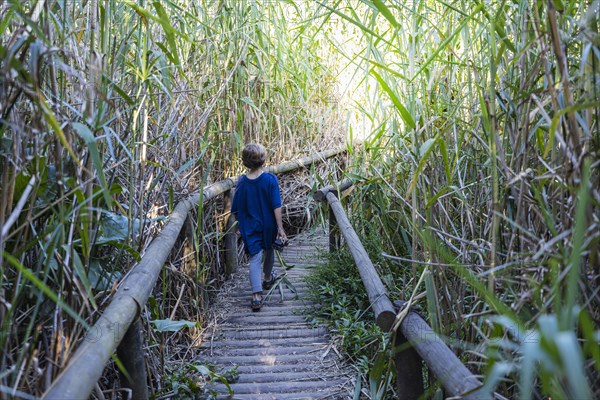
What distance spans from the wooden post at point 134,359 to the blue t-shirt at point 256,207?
2304 mm

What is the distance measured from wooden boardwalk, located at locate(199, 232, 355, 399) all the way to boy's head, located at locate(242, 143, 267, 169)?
0.81 meters

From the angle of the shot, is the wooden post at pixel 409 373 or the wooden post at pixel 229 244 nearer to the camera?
the wooden post at pixel 409 373

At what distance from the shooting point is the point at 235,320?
3748 millimetres

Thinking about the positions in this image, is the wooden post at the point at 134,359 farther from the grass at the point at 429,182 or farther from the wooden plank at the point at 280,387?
the wooden plank at the point at 280,387

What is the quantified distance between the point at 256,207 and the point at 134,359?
7.98 ft

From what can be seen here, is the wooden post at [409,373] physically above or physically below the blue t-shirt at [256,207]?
below

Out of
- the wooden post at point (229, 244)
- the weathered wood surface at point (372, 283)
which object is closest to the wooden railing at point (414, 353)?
the weathered wood surface at point (372, 283)

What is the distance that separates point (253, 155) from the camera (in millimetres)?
4082

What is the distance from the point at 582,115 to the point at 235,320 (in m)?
2.69

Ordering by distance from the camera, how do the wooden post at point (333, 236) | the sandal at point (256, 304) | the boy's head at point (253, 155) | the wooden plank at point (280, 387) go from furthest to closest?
the wooden post at point (333, 236)
the boy's head at point (253, 155)
the sandal at point (256, 304)
the wooden plank at point (280, 387)

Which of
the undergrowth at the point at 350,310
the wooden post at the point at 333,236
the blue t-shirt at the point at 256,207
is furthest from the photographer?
the wooden post at the point at 333,236

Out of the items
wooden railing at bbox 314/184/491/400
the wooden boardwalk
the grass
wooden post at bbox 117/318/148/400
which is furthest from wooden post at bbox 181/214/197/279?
wooden post at bbox 117/318/148/400

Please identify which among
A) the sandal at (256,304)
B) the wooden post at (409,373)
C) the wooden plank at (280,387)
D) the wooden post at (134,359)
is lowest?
the wooden plank at (280,387)

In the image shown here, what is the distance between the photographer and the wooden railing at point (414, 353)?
4.57ft
